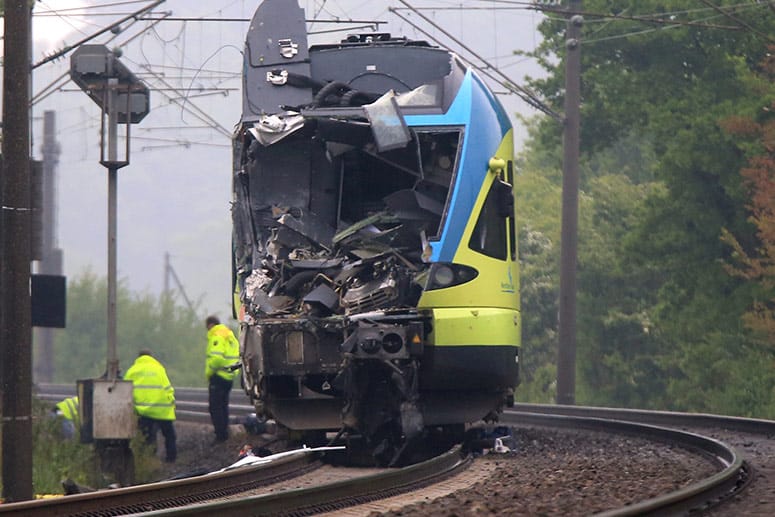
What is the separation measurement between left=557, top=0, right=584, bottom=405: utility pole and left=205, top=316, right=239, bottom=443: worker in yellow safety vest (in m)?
9.41

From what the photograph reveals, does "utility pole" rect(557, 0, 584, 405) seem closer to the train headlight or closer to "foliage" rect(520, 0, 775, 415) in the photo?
"foliage" rect(520, 0, 775, 415)

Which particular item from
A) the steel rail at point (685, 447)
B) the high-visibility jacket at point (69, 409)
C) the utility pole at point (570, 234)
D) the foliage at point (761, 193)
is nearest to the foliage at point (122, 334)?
the utility pole at point (570, 234)

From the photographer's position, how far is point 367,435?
44.4 ft

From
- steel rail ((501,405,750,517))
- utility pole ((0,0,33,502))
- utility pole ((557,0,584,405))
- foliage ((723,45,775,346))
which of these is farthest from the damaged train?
utility pole ((557,0,584,405))

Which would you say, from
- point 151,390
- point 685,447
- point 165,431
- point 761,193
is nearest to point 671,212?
point 761,193

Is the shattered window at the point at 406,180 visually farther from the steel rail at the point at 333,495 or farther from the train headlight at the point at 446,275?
the steel rail at the point at 333,495

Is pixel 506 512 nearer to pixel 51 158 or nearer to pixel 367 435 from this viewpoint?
pixel 367 435

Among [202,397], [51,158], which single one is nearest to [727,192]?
[202,397]

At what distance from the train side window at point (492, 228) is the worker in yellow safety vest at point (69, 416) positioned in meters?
9.23

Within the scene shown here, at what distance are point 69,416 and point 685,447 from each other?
11.2m

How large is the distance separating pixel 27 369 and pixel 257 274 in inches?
91.2

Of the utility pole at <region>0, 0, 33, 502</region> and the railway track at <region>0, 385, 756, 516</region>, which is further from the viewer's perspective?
the utility pole at <region>0, 0, 33, 502</region>

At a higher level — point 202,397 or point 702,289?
point 702,289

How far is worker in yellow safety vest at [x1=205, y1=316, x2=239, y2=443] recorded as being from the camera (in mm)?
19641
